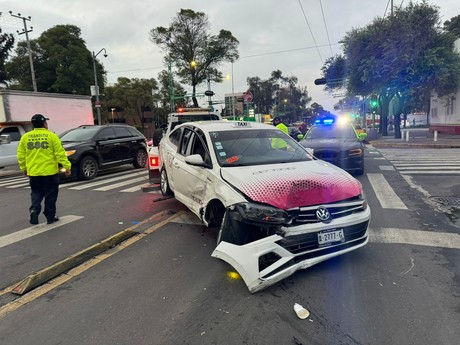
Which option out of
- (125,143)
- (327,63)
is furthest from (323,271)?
(327,63)

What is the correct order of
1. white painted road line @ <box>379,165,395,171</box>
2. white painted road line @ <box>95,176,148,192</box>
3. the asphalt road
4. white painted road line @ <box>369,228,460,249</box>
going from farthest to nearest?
white painted road line @ <box>379,165,395,171</box> < white painted road line @ <box>95,176,148,192</box> < white painted road line @ <box>369,228,460,249</box> < the asphalt road

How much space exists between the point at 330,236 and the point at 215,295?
135cm

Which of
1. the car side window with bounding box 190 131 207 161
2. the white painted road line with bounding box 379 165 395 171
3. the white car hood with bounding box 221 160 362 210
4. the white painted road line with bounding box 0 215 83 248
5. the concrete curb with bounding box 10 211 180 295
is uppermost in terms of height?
the car side window with bounding box 190 131 207 161

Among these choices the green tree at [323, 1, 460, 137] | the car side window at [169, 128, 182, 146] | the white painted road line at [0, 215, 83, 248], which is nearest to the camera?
the white painted road line at [0, 215, 83, 248]

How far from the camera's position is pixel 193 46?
54.1 m

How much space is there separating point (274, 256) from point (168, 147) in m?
4.19

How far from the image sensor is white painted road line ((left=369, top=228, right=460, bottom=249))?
15.7 ft

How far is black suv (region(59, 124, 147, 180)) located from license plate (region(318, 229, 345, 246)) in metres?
8.98

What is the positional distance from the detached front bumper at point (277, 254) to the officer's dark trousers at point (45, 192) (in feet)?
12.8

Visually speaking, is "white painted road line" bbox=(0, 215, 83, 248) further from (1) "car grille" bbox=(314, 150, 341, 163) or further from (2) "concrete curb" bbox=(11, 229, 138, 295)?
(1) "car grille" bbox=(314, 150, 341, 163)

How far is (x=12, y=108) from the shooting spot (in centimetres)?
1510

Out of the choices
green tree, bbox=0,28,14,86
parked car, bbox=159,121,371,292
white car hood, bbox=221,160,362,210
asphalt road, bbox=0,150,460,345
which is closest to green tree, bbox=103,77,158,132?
green tree, bbox=0,28,14,86

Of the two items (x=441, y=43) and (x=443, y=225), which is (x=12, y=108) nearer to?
(x=443, y=225)

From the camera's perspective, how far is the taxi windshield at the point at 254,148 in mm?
4879
